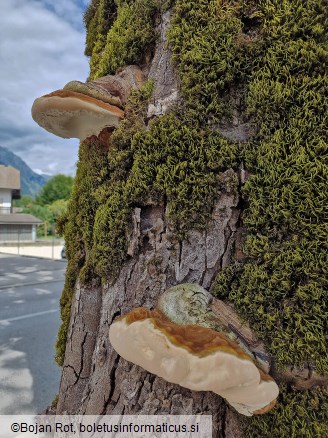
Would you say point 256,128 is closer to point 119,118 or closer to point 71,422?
point 119,118

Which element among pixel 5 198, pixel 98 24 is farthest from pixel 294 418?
pixel 5 198

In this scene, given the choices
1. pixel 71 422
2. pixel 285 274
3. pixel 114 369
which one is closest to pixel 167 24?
pixel 285 274

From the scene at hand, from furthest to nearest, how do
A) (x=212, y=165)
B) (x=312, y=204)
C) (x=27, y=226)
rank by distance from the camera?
(x=27, y=226) < (x=212, y=165) < (x=312, y=204)

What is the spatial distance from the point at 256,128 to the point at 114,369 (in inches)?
36.2

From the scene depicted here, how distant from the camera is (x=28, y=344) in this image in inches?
190

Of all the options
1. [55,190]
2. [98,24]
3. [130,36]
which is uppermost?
[55,190]

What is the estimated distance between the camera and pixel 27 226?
2600 cm

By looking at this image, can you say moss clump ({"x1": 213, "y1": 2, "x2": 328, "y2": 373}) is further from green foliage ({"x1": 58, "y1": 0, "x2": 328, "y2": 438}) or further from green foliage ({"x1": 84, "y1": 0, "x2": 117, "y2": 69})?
green foliage ({"x1": 84, "y1": 0, "x2": 117, "y2": 69})

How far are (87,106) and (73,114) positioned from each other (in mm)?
94

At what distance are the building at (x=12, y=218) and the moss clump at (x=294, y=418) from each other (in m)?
22.9

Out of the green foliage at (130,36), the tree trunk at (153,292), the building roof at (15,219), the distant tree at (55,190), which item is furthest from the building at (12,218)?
the tree trunk at (153,292)

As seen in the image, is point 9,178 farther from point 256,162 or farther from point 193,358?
point 193,358

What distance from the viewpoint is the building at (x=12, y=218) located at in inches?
974

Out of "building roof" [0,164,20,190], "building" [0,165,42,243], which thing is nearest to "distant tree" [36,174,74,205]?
"building" [0,165,42,243]
